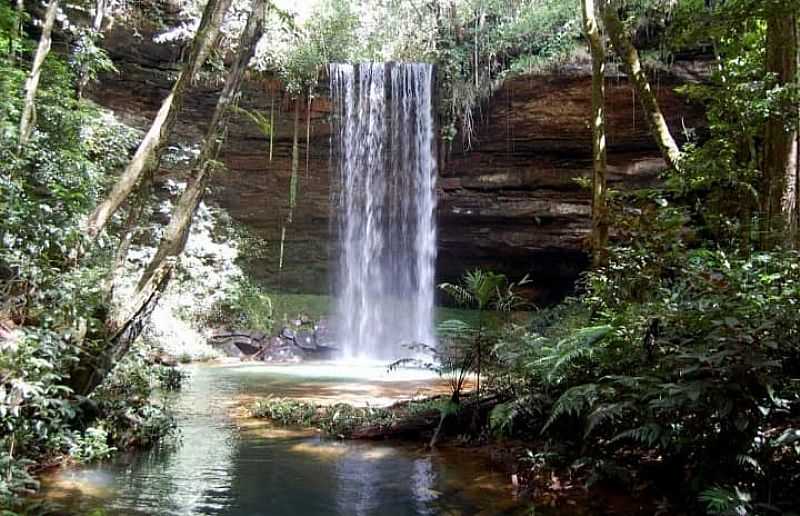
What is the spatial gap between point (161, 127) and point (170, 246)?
47.5 inches

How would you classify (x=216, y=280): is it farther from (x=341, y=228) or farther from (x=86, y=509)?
(x=86, y=509)

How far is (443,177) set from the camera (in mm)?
19047

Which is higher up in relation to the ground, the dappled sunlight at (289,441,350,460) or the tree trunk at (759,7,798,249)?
the tree trunk at (759,7,798,249)

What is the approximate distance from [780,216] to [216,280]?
47.4 ft

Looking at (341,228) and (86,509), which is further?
(341,228)

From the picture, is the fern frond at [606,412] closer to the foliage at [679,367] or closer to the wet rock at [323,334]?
the foliage at [679,367]

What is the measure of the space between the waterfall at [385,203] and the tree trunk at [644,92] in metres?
10.4

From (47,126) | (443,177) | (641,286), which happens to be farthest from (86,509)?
(443,177)

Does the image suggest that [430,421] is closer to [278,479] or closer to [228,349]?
[278,479]

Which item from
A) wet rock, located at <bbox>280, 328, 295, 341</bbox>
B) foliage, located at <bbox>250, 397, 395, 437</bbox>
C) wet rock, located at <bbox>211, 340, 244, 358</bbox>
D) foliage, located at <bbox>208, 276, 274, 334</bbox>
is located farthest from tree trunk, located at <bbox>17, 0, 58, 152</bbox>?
wet rock, located at <bbox>280, 328, 295, 341</bbox>

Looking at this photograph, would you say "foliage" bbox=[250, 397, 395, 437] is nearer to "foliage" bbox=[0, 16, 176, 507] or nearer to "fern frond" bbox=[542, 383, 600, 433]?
"foliage" bbox=[0, 16, 176, 507]

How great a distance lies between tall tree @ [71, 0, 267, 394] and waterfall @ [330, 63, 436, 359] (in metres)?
12.4

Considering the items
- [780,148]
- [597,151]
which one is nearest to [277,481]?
[780,148]

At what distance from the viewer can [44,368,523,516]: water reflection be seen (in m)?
4.12
